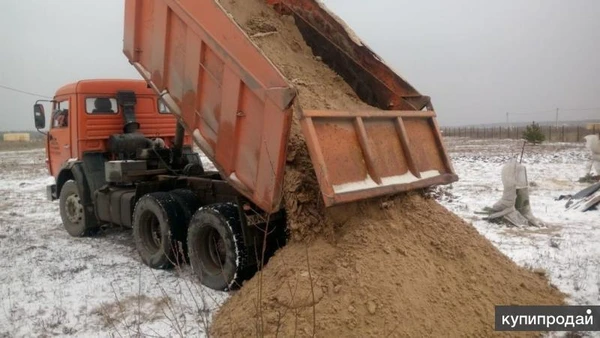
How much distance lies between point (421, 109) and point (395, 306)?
2.65m

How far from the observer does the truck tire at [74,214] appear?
8.14 meters

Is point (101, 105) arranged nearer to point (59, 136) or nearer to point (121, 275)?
point (59, 136)

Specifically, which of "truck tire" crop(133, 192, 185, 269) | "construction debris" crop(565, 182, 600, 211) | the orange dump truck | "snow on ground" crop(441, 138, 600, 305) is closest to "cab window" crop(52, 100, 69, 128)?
the orange dump truck

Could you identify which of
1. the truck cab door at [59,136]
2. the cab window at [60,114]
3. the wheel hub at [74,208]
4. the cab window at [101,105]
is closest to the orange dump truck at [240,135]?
the wheel hub at [74,208]

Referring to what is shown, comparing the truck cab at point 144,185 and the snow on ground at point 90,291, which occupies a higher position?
the truck cab at point 144,185

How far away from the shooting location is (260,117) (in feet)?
14.7

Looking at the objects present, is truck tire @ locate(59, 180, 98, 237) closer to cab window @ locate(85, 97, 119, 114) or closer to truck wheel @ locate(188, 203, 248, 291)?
cab window @ locate(85, 97, 119, 114)

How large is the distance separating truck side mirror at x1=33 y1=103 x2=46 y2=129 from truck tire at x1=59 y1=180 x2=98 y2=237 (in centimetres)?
123

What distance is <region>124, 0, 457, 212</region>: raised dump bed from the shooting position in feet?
13.9

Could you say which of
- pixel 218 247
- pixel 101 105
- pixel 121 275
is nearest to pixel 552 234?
pixel 218 247

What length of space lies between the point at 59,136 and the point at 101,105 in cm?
109

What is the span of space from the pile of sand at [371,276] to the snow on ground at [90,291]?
0.67 m

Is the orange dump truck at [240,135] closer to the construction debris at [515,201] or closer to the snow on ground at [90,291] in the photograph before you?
the snow on ground at [90,291]

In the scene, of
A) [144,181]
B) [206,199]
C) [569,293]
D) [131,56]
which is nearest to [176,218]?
[206,199]
